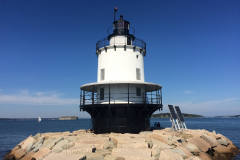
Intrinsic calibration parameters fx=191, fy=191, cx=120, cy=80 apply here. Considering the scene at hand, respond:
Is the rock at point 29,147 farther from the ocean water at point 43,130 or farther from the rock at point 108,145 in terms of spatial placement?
the ocean water at point 43,130

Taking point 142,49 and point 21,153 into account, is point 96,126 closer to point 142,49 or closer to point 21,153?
point 21,153

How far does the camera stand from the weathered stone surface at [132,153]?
9.37 meters

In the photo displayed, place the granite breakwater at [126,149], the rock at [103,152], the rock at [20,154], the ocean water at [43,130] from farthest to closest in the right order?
the ocean water at [43,130]
the rock at [20,154]
the rock at [103,152]
the granite breakwater at [126,149]

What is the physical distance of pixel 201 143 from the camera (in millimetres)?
15656

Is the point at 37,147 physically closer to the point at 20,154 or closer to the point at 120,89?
the point at 20,154

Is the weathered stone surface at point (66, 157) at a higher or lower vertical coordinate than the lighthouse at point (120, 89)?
lower

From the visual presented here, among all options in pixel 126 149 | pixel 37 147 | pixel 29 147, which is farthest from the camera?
pixel 29 147

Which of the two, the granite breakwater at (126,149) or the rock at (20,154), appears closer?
the granite breakwater at (126,149)

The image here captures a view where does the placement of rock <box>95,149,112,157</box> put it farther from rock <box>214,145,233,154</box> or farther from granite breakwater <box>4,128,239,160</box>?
rock <box>214,145,233,154</box>

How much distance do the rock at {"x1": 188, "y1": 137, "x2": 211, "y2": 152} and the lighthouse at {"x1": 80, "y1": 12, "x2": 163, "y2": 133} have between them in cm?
452

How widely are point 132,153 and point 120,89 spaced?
30.3 ft

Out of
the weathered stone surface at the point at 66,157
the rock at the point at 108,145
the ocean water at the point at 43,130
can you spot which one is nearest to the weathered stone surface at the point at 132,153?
the rock at the point at 108,145

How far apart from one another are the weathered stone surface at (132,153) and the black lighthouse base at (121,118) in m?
6.79

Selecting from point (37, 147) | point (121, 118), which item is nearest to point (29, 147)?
point (37, 147)
